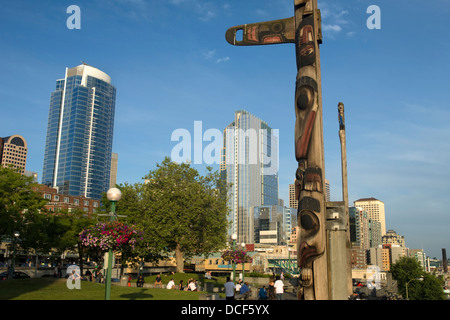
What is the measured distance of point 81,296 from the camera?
21609 millimetres

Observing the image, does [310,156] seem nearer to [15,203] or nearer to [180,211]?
[180,211]

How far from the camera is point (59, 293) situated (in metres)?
21.6

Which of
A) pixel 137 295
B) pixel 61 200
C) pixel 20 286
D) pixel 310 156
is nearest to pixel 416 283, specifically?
pixel 137 295

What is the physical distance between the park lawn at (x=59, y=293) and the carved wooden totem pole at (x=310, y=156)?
1210 centimetres

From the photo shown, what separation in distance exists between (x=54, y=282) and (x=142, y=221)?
19169 millimetres

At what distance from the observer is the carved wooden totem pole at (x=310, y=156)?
14438mm

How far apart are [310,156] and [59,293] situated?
52.0 ft

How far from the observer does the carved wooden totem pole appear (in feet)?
47.4

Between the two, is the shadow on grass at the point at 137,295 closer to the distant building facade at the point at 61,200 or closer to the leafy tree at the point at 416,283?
the leafy tree at the point at 416,283

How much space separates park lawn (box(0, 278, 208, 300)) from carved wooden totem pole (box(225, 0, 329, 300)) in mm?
12100

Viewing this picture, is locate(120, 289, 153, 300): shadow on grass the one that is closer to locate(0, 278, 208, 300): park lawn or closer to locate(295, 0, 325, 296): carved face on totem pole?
locate(0, 278, 208, 300): park lawn

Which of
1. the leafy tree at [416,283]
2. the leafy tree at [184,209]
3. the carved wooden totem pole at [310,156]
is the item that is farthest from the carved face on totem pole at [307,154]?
the leafy tree at [416,283]
